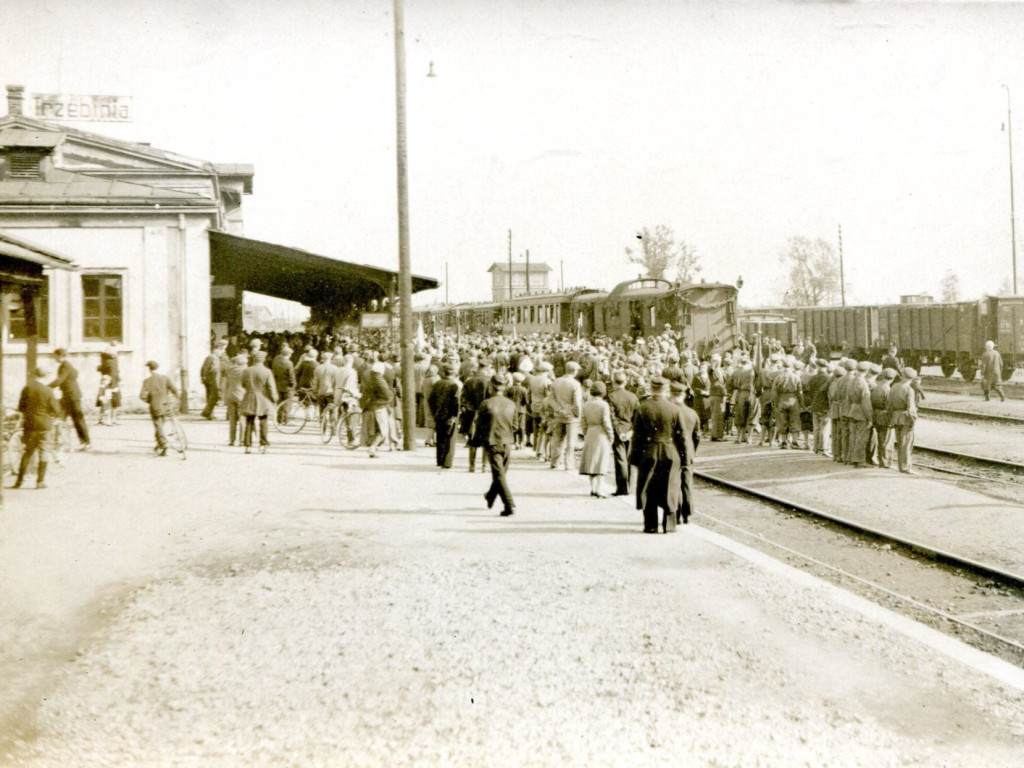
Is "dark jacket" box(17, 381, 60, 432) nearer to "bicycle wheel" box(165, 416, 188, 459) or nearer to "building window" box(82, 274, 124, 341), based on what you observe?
"building window" box(82, 274, 124, 341)

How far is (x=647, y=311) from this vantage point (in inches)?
1139

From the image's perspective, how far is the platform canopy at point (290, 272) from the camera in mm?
16859

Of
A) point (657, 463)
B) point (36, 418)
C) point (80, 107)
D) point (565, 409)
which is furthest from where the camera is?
point (565, 409)

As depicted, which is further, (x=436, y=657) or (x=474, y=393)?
(x=474, y=393)

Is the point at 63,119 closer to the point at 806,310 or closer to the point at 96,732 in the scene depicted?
the point at 96,732

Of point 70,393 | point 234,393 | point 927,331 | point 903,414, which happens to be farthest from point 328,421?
point 927,331

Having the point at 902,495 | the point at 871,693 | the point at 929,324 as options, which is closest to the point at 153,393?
the point at 871,693

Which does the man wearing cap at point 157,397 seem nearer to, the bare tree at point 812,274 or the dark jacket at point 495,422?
the dark jacket at point 495,422

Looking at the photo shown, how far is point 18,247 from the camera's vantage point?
7000mm

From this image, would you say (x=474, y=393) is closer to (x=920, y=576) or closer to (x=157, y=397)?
(x=157, y=397)

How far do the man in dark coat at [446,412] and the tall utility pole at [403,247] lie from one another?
0.88 m

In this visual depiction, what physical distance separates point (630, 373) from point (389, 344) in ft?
22.8

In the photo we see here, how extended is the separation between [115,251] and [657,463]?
7.58 m

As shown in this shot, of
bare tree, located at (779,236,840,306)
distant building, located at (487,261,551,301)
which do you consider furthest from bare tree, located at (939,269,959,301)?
distant building, located at (487,261,551,301)
